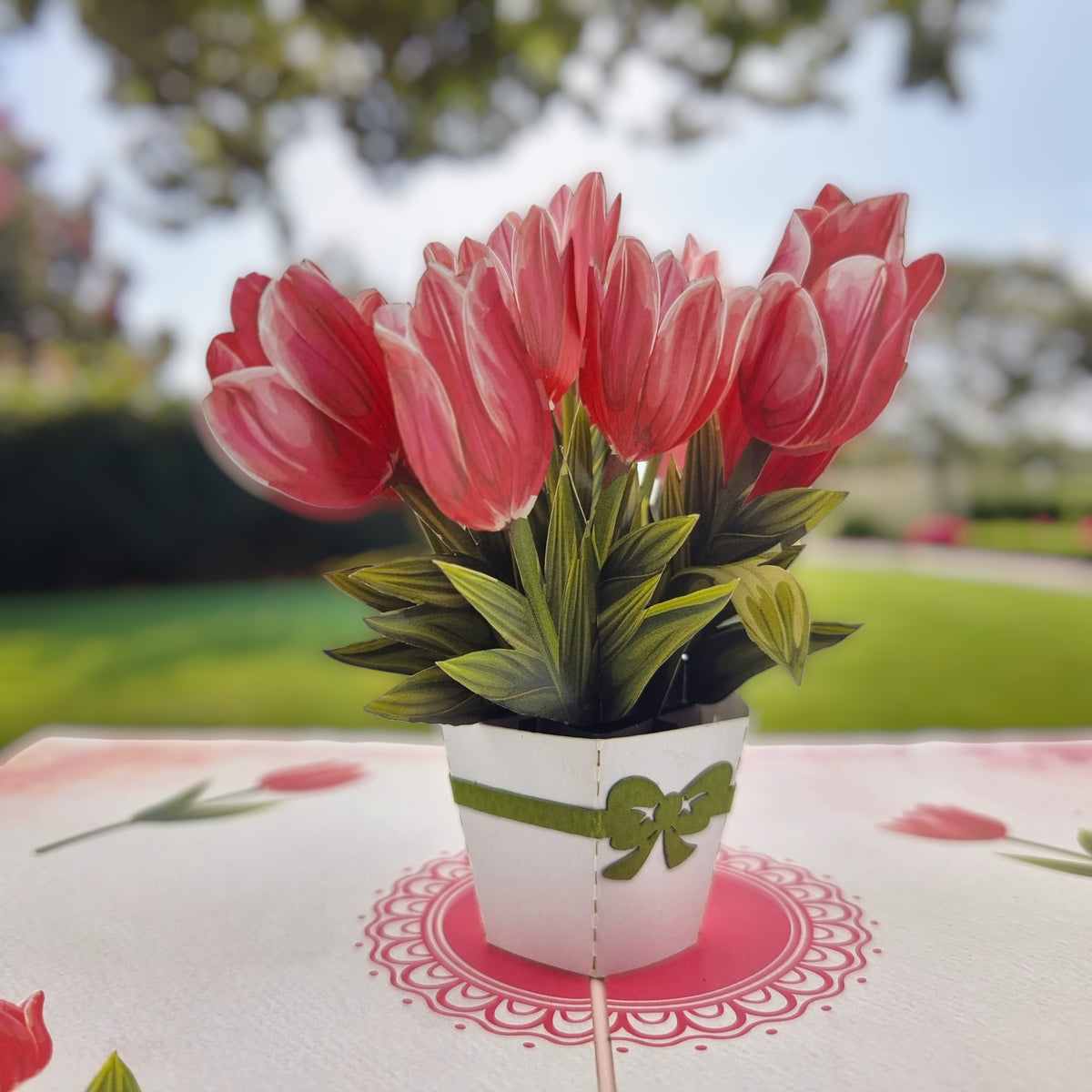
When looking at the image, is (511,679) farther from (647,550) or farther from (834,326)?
(834,326)

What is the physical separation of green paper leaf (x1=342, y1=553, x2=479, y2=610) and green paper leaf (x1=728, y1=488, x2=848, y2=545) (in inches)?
4.6

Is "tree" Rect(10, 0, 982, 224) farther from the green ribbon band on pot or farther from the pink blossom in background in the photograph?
the pink blossom in background

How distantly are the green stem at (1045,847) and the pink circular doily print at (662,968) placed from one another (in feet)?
0.45

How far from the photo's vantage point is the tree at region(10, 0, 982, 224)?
3.29m

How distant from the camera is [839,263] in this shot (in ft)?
1.20

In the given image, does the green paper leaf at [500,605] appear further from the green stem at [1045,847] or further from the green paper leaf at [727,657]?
the green stem at [1045,847]

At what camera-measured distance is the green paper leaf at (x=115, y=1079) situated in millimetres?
333

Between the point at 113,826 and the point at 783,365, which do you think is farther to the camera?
the point at 113,826

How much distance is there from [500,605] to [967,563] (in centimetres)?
686

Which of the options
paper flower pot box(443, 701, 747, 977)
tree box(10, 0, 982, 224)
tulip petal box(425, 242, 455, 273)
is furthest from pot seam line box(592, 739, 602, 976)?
tree box(10, 0, 982, 224)

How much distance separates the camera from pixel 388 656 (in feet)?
1.36

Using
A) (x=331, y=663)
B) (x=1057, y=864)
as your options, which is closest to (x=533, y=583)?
(x=1057, y=864)

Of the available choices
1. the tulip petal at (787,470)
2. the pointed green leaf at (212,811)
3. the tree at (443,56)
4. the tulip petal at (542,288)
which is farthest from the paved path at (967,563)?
the tulip petal at (542,288)

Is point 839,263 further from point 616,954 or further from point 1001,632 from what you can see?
point 1001,632
